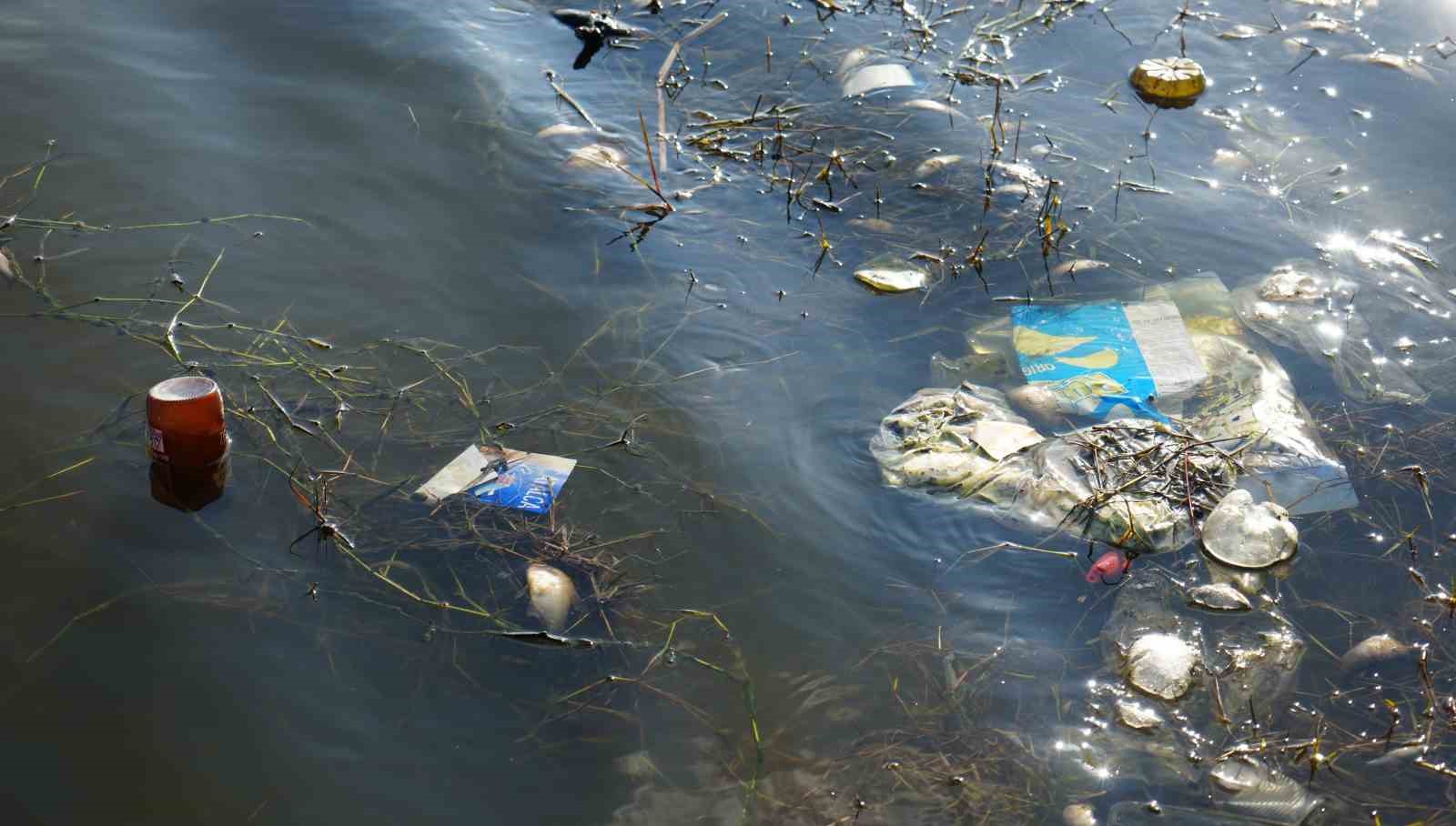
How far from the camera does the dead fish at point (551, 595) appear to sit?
2383 mm

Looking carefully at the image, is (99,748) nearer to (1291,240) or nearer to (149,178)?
(149,178)

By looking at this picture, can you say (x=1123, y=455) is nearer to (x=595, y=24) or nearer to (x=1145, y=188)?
(x=1145, y=188)

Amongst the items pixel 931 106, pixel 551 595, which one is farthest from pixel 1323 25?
pixel 551 595

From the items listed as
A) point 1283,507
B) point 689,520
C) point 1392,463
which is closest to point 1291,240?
point 1392,463

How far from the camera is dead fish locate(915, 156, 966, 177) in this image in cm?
386

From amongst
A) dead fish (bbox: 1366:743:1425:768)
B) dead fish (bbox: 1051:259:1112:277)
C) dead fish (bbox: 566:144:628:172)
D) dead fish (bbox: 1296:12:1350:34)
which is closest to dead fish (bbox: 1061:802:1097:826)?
dead fish (bbox: 1366:743:1425:768)

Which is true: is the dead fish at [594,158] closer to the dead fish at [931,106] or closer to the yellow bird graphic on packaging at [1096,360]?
the dead fish at [931,106]

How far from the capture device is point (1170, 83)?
13.9 feet

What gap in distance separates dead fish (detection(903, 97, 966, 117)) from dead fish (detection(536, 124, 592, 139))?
3.80 feet

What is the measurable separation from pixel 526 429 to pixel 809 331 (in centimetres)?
86

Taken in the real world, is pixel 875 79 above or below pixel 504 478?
above

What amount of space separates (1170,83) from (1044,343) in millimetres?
1667

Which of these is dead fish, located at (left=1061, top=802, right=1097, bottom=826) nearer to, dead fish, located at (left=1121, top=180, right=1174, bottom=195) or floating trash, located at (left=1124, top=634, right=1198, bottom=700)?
floating trash, located at (left=1124, top=634, right=1198, bottom=700)

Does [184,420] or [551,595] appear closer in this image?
[551,595]
